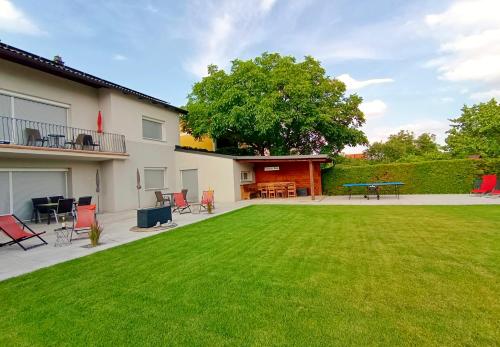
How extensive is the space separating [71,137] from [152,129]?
5.00m

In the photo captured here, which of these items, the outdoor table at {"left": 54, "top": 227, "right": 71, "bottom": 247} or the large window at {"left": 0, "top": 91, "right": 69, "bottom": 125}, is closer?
the outdoor table at {"left": 54, "top": 227, "right": 71, "bottom": 247}

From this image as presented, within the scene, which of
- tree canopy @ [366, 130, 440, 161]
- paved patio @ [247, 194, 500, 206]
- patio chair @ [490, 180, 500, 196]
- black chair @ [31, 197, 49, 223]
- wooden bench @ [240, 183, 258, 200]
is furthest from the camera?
tree canopy @ [366, 130, 440, 161]

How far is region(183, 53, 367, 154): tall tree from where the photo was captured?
20.8m

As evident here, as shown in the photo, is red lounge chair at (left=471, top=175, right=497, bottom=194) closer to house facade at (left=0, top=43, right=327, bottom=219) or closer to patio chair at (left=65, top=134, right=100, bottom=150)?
house facade at (left=0, top=43, right=327, bottom=219)

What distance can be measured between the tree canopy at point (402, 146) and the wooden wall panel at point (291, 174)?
24614mm

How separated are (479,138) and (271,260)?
3363cm

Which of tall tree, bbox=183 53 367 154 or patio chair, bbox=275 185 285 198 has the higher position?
tall tree, bbox=183 53 367 154

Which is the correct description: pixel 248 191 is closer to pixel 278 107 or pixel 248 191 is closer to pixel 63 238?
pixel 278 107

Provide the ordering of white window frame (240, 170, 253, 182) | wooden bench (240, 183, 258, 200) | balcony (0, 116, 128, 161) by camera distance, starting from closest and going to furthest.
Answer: balcony (0, 116, 128, 161)
wooden bench (240, 183, 258, 200)
white window frame (240, 170, 253, 182)

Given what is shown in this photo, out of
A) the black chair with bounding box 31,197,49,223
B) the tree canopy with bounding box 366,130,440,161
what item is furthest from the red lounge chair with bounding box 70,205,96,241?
the tree canopy with bounding box 366,130,440,161

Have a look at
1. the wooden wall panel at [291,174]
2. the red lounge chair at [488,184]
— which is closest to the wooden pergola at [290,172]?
the wooden wall panel at [291,174]

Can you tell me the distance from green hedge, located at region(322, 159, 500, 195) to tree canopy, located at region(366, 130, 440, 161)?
2323 cm

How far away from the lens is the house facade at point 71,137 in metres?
10.6

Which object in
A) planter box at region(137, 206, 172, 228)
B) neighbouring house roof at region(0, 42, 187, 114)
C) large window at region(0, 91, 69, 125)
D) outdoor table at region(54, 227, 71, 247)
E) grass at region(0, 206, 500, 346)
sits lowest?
grass at region(0, 206, 500, 346)
